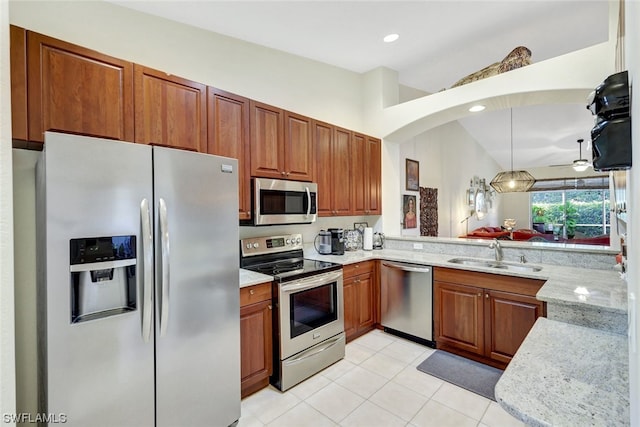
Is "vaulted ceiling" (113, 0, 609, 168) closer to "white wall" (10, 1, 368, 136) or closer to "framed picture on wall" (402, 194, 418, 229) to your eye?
"white wall" (10, 1, 368, 136)

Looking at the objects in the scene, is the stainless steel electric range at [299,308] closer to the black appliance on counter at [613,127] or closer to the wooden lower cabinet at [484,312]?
the wooden lower cabinet at [484,312]

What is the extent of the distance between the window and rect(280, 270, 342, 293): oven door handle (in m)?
8.87

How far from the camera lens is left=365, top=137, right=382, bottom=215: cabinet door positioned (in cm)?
376

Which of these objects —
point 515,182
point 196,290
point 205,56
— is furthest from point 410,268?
point 515,182

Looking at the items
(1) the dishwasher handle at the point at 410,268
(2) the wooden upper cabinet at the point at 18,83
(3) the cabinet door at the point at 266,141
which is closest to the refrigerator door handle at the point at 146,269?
(2) the wooden upper cabinet at the point at 18,83

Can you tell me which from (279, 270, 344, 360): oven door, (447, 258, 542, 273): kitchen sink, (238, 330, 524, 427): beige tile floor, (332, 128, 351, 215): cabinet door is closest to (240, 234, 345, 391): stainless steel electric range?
(279, 270, 344, 360): oven door

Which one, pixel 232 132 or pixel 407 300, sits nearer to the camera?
pixel 232 132

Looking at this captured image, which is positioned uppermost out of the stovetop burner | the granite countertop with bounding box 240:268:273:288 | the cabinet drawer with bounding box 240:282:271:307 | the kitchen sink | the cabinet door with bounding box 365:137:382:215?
the cabinet door with bounding box 365:137:382:215

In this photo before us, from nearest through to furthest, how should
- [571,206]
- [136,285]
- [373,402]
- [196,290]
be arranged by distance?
[136,285]
[196,290]
[373,402]
[571,206]

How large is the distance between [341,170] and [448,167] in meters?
3.73

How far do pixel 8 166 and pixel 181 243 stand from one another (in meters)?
0.84

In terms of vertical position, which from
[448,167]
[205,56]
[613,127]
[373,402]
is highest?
[205,56]

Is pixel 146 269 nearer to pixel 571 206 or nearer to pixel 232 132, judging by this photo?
pixel 232 132

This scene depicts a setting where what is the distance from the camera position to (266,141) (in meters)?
2.60
